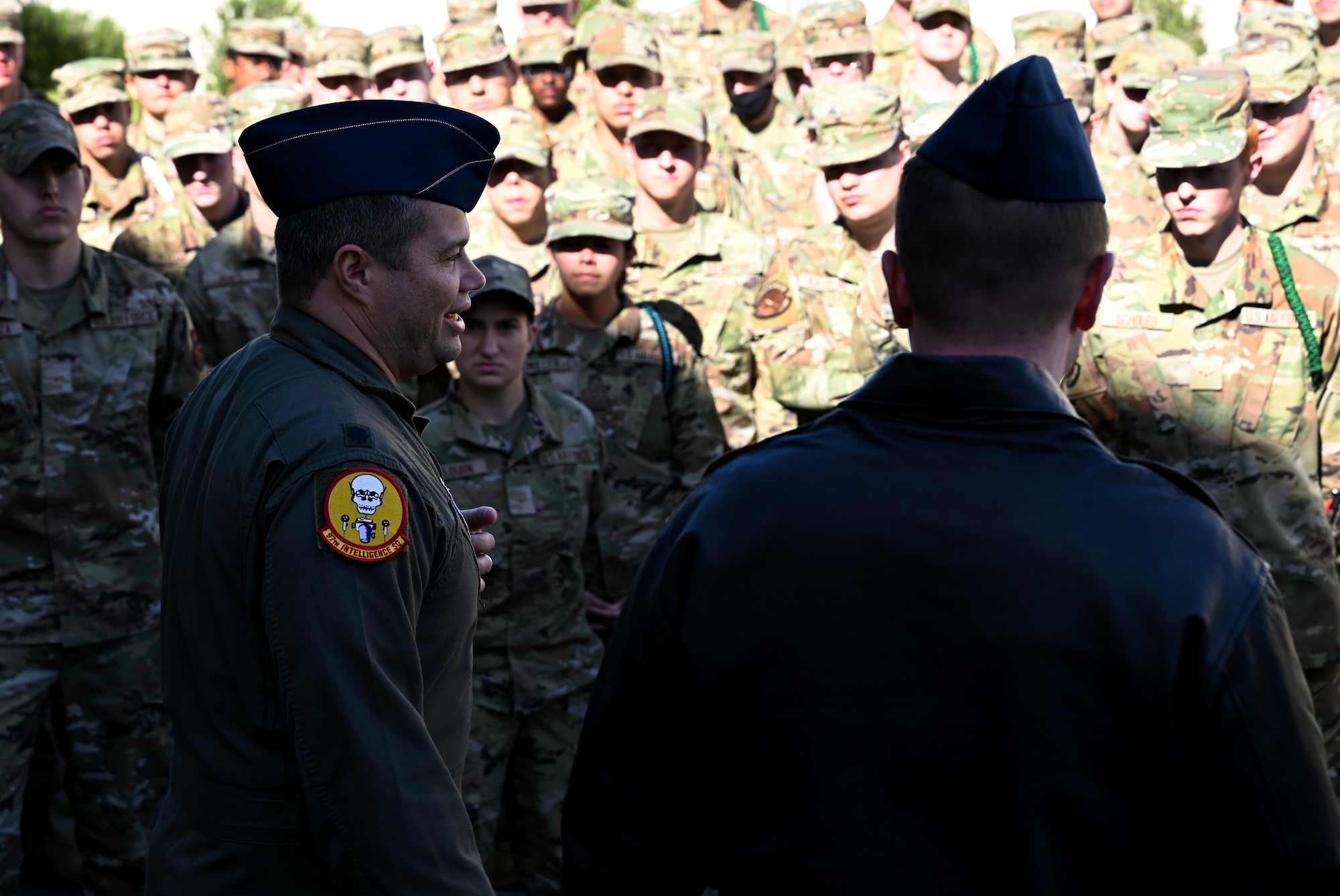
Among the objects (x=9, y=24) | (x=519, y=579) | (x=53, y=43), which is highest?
(x=53, y=43)

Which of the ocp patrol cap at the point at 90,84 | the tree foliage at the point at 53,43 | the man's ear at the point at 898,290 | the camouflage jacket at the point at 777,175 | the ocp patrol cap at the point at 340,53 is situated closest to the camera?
the man's ear at the point at 898,290

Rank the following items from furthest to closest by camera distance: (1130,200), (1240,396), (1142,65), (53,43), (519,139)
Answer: (53,43) < (1142,65) < (1130,200) < (519,139) < (1240,396)

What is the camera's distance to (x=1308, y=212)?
234 inches

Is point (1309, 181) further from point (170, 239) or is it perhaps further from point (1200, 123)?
point (170, 239)

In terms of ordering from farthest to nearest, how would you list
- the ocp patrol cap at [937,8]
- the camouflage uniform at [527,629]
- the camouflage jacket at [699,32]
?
the camouflage jacket at [699,32], the ocp patrol cap at [937,8], the camouflage uniform at [527,629]

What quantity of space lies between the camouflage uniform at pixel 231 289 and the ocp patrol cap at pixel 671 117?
1456 millimetres

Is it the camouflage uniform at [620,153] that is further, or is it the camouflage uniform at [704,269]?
the camouflage uniform at [620,153]

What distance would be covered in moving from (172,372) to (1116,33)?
6489 mm

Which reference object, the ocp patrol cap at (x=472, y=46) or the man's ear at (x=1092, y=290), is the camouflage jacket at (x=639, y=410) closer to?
the ocp patrol cap at (x=472, y=46)

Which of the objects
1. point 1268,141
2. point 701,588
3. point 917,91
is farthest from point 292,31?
point 701,588

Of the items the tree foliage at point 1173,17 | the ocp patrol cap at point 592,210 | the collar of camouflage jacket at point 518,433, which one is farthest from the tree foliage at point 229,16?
the collar of camouflage jacket at point 518,433

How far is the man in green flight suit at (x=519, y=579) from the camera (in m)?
4.11

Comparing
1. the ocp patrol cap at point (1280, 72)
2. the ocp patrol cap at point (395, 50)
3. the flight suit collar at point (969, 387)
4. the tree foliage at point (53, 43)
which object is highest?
the tree foliage at point (53, 43)

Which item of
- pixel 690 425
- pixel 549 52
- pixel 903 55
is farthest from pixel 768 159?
pixel 690 425
